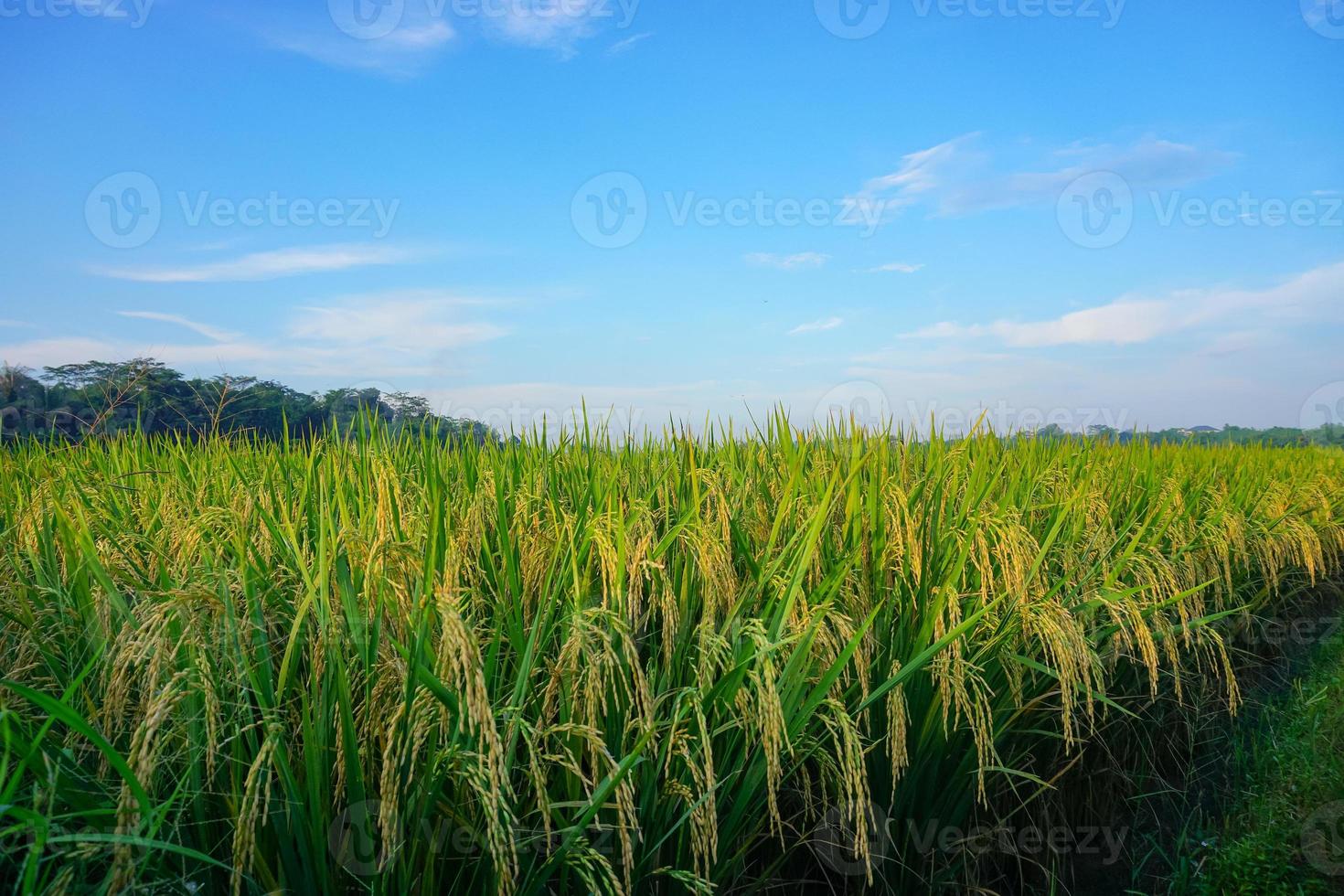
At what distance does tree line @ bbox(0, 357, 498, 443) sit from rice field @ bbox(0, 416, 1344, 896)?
72cm

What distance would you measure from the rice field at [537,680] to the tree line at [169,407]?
717 mm

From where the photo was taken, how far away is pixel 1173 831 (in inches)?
163

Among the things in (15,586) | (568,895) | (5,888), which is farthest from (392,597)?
(15,586)

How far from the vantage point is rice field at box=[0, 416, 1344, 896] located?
1.79 metres

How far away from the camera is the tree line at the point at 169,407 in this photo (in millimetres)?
4977

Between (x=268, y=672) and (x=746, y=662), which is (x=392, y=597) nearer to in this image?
(x=268, y=672)

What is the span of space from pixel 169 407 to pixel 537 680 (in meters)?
5.17

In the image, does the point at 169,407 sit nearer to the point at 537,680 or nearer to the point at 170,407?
the point at 170,407

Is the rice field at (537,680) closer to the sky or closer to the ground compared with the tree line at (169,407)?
closer to the ground

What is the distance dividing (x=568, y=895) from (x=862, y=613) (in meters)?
1.41

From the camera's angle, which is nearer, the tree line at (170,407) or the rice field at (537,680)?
the rice field at (537,680)

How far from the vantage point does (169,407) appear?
619cm

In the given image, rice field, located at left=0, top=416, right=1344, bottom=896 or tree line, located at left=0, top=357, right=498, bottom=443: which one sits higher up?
tree line, located at left=0, top=357, right=498, bottom=443

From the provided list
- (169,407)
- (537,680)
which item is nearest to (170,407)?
(169,407)
